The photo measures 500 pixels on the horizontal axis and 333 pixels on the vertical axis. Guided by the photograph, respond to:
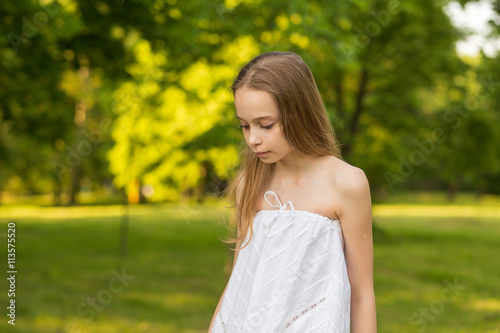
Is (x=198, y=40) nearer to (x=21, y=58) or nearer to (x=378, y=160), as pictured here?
(x=21, y=58)

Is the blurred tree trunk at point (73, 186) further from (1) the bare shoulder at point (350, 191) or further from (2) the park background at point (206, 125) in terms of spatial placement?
(1) the bare shoulder at point (350, 191)

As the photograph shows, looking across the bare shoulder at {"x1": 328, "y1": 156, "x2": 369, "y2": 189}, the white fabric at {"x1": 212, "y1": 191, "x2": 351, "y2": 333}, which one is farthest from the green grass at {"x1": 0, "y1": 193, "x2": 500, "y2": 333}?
the bare shoulder at {"x1": 328, "y1": 156, "x2": 369, "y2": 189}

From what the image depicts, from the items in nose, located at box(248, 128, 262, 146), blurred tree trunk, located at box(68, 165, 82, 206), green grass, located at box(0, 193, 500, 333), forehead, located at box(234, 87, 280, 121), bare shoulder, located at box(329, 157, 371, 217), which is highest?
forehead, located at box(234, 87, 280, 121)

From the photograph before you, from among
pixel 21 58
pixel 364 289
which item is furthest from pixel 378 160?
pixel 364 289

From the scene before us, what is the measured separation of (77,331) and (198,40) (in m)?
4.57

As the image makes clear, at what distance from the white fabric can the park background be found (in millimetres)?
496

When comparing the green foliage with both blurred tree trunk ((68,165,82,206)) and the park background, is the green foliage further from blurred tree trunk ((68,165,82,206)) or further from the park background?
blurred tree trunk ((68,165,82,206))

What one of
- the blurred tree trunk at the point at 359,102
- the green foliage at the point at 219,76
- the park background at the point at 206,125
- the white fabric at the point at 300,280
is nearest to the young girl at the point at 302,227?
the white fabric at the point at 300,280

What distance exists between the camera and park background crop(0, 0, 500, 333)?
25.0 feet

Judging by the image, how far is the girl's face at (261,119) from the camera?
1643 mm

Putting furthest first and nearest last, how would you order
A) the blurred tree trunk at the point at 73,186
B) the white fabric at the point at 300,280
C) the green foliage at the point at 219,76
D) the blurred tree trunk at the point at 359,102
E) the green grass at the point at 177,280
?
the blurred tree trunk at the point at 73,186, the blurred tree trunk at the point at 359,102, the green foliage at the point at 219,76, the green grass at the point at 177,280, the white fabric at the point at 300,280

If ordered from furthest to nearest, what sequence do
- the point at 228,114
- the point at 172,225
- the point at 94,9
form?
the point at 172,225, the point at 228,114, the point at 94,9

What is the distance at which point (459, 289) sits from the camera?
10.3 metres

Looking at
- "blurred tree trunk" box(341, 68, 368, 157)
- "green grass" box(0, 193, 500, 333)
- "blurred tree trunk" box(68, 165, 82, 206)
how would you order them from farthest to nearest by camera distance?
"blurred tree trunk" box(68, 165, 82, 206) → "blurred tree trunk" box(341, 68, 368, 157) → "green grass" box(0, 193, 500, 333)
